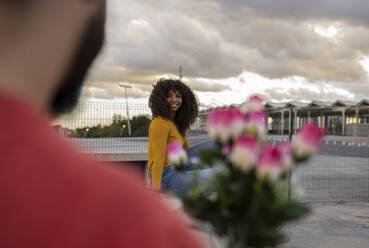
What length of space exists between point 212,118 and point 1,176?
37 cm

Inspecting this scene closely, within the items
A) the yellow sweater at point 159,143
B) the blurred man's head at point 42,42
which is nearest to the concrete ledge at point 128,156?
the yellow sweater at point 159,143

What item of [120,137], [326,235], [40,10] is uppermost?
[40,10]

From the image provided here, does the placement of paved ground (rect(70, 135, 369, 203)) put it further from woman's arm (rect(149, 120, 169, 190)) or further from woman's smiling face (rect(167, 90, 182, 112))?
woman's arm (rect(149, 120, 169, 190))

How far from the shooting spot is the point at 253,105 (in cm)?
61

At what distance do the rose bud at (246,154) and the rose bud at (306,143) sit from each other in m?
0.07

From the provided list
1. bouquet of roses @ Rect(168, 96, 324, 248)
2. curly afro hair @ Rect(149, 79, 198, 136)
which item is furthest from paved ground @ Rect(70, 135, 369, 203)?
bouquet of roses @ Rect(168, 96, 324, 248)

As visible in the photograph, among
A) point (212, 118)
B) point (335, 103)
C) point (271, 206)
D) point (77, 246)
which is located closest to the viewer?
point (77, 246)

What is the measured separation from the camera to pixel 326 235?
5.77m

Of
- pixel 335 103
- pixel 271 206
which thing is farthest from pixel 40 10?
pixel 335 103

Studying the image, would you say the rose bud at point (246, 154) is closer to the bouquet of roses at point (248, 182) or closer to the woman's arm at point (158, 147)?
the bouquet of roses at point (248, 182)

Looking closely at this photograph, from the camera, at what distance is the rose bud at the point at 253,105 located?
23.5 inches

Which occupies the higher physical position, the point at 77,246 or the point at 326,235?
the point at 77,246

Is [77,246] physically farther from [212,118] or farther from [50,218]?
[212,118]

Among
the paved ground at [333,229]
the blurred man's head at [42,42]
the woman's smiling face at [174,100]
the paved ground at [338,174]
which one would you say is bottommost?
the paved ground at [333,229]
